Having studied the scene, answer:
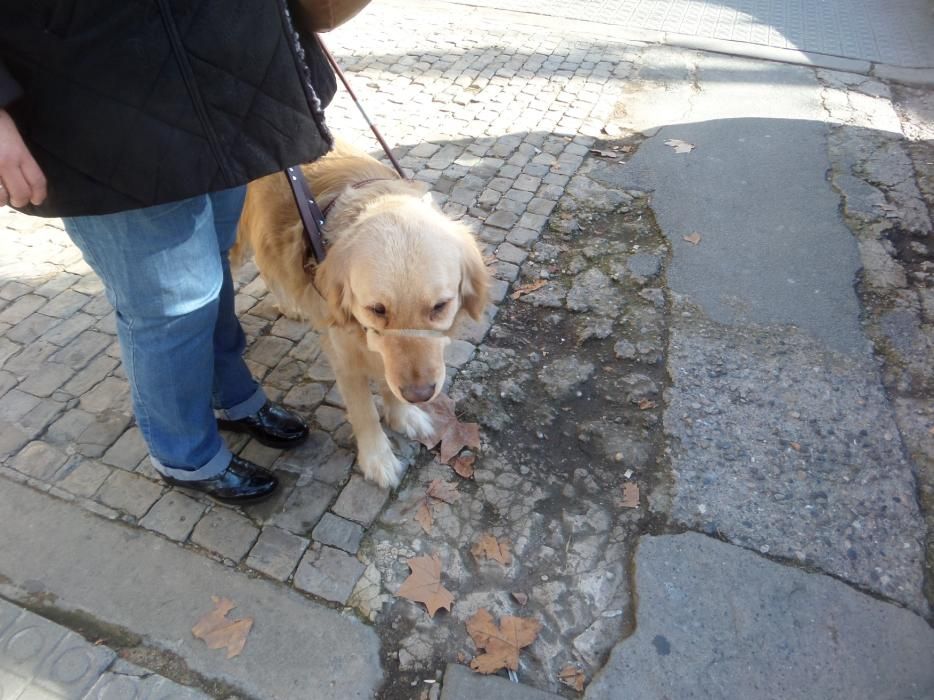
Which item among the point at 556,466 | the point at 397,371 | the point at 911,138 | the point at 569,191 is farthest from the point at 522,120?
the point at 397,371

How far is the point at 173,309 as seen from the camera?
6.06ft

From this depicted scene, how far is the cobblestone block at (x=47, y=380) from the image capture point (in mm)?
2936

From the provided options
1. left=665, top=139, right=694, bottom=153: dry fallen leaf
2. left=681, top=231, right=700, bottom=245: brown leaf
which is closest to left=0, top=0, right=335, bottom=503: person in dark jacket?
left=681, top=231, right=700, bottom=245: brown leaf

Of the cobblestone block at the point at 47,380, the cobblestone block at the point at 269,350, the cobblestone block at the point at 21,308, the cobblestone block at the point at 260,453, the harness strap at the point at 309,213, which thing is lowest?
the cobblestone block at the point at 269,350

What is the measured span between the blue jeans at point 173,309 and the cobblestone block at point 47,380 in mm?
995

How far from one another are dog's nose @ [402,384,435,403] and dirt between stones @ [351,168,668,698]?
685mm

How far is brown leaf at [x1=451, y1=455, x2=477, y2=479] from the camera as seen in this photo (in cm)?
268

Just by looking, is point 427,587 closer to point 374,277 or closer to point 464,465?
point 464,465

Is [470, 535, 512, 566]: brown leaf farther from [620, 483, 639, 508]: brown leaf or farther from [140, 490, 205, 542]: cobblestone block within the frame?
[140, 490, 205, 542]: cobblestone block

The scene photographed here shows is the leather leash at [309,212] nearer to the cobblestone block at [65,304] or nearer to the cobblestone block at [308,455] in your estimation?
the cobblestone block at [308,455]

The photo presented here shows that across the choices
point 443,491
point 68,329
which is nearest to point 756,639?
point 443,491

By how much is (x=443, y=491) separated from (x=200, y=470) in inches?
37.3

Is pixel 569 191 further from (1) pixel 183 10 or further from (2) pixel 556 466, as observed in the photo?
(1) pixel 183 10

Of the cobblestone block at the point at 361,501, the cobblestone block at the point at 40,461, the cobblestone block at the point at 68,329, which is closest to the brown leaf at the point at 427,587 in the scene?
the cobblestone block at the point at 361,501
